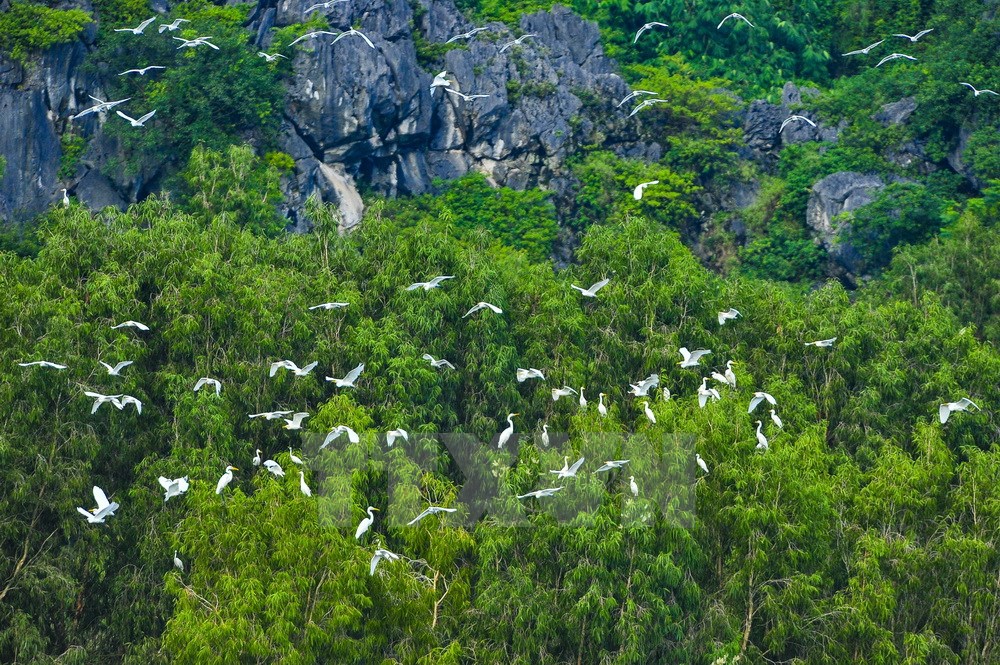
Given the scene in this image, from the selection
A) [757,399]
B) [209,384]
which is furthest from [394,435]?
[757,399]

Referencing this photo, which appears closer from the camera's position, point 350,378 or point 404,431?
point 404,431

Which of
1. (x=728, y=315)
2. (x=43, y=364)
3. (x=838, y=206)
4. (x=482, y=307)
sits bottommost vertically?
(x=838, y=206)

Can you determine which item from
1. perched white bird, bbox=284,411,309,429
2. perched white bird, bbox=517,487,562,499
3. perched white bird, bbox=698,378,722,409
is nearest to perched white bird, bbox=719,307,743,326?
perched white bird, bbox=698,378,722,409

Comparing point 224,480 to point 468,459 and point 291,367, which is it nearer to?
point 291,367

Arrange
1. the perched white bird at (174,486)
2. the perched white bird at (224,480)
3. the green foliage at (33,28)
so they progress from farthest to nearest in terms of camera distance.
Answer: the green foliage at (33,28), the perched white bird at (224,480), the perched white bird at (174,486)

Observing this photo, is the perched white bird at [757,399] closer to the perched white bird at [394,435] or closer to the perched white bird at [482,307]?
the perched white bird at [482,307]

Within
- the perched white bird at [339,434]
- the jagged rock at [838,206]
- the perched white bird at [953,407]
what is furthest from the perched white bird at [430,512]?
the jagged rock at [838,206]
